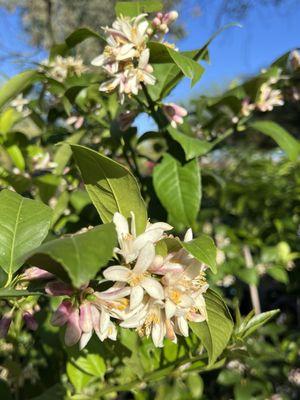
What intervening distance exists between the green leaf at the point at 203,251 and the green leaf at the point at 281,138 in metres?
0.78

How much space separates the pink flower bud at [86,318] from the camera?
0.60 m

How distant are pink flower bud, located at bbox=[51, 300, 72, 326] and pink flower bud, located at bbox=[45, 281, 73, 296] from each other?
5 centimetres

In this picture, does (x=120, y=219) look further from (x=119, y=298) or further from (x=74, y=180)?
(x=74, y=180)

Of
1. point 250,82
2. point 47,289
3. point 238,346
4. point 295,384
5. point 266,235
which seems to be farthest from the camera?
point 266,235

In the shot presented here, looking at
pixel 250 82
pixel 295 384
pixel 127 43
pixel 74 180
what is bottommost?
pixel 295 384

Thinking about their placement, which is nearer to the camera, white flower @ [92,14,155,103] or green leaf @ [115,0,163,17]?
white flower @ [92,14,155,103]

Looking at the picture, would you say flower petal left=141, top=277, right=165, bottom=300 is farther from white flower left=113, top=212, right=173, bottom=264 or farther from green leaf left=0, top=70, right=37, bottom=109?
green leaf left=0, top=70, right=37, bottom=109

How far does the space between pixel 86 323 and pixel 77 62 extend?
94 centimetres

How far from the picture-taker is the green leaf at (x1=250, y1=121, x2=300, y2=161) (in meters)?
1.28

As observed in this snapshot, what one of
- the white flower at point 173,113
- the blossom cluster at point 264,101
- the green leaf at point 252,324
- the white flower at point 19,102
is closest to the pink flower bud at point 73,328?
the green leaf at point 252,324

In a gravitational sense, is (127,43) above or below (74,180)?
above

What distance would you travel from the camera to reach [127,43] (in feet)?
3.00

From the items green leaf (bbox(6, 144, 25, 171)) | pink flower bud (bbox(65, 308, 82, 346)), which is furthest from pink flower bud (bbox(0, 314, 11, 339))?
green leaf (bbox(6, 144, 25, 171))

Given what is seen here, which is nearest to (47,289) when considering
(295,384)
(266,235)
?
(295,384)
